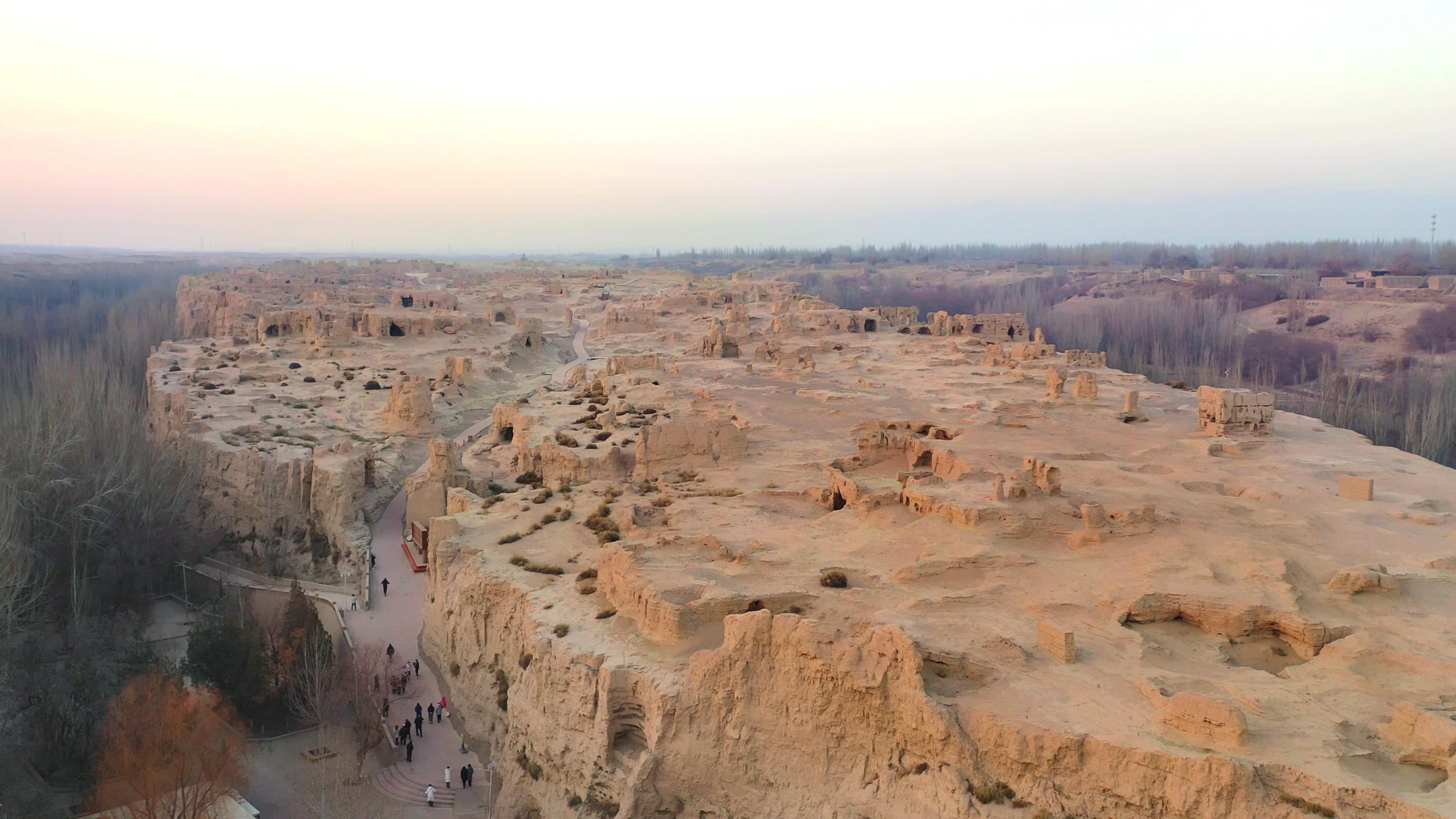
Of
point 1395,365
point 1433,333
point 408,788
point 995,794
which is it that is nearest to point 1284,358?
point 1395,365

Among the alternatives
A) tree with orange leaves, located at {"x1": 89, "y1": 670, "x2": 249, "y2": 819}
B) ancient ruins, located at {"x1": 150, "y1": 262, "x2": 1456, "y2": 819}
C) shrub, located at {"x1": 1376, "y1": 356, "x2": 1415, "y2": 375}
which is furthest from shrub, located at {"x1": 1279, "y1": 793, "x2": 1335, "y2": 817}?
shrub, located at {"x1": 1376, "y1": 356, "x2": 1415, "y2": 375}

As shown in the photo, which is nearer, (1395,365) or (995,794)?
(995,794)

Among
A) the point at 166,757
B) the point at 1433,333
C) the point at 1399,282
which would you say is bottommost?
the point at 166,757

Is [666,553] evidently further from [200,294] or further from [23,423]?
[200,294]

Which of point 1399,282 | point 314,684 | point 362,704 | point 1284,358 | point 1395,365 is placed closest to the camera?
point 362,704

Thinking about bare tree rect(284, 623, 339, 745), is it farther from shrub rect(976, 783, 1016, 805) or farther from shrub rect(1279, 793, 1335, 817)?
shrub rect(1279, 793, 1335, 817)

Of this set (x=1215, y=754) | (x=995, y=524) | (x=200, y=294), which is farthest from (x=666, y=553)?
(x=200, y=294)

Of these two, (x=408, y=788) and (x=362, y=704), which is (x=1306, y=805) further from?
(x=362, y=704)
